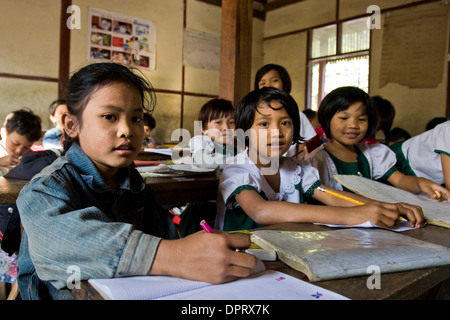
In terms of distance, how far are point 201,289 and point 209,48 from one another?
21.0ft

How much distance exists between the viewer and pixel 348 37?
5758 mm

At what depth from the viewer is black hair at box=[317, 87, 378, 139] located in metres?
1.76

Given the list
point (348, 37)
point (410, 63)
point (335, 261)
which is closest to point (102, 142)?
point (335, 261)

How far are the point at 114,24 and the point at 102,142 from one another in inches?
208

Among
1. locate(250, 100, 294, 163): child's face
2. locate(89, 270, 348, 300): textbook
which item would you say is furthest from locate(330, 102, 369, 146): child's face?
locate(89, 270, 348, 300): textbook

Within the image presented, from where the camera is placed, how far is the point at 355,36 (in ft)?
18.6

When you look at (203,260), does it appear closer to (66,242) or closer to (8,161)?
(66,242)

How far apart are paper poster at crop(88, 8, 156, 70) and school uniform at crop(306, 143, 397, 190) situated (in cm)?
456

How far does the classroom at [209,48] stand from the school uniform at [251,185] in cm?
359

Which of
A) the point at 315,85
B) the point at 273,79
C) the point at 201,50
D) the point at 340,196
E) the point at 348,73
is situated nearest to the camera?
the point at 340,196

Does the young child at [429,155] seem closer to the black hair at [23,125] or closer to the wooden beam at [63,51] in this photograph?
the black hair at [23,125]

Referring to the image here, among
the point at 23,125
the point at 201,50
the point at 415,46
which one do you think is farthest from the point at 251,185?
the point at 201,50

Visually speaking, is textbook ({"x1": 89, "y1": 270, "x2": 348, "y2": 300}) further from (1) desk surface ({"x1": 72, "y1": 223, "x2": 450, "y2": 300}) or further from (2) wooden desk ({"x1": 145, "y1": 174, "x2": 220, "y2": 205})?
(2) wooden desk ({"x1": 145, "y1": 174, "x2": 220, "y2": 205})

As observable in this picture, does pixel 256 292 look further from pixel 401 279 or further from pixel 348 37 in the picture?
pixel 348 37
